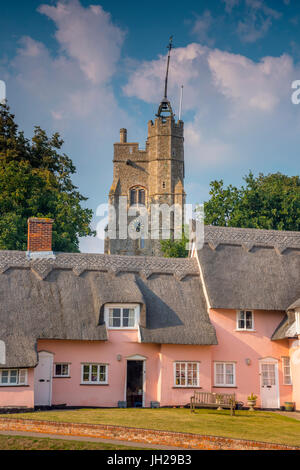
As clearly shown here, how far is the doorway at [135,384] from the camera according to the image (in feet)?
94.6

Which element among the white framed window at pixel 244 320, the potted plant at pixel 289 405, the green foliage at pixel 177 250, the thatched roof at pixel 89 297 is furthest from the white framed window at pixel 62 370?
the green foliage at pixel 177 250

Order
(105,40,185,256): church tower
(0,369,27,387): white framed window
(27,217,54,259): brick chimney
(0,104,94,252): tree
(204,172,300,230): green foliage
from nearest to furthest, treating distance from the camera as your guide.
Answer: (0,369,27,387): white framed window → (27,217,54,259): brick chimney → (0,104,94,252): tree → (204,172,300,230): green foliage → (105,40,185,256): church tower

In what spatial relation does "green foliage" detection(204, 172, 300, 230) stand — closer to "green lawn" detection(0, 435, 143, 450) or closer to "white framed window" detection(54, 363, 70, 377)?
"white framed window" detection(54, 363, 70, 377)

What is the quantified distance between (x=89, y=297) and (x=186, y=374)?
19.7ft

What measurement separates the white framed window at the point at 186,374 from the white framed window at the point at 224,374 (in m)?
1.21

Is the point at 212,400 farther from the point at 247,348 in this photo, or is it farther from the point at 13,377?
the point at 13,377

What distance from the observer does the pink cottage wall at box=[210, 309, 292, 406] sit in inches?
1176

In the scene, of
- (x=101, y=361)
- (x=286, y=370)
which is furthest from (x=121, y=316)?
(x=286, y=370)

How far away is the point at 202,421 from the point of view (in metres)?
22.7

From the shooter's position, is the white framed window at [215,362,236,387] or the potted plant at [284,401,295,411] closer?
the potted plant at [284,401,295,411]

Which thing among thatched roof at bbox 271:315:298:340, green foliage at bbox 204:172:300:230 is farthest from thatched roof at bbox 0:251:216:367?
green foliage at bbox 204:172:300:230

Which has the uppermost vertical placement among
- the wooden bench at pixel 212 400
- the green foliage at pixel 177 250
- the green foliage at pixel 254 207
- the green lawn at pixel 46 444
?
the green foliage at pixel 254 207

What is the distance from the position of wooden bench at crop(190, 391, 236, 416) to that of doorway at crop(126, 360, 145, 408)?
2.60 m

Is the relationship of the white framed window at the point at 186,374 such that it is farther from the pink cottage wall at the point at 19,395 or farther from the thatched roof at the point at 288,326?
the pink cottage wall at the point at 19,395
